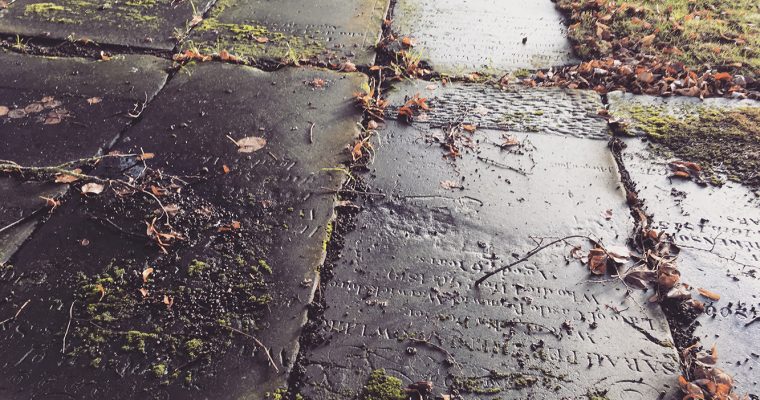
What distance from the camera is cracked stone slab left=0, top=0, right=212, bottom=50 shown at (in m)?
3.49

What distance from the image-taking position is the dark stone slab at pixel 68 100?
2709 millimetres

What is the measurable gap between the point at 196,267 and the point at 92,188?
778 mm

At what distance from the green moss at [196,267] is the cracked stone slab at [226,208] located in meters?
0.09

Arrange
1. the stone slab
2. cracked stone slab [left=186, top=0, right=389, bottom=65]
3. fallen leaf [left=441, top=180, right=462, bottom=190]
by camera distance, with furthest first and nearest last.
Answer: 1. cracked stone slab [left=186, top=0, right=389, bottom=65]
2. fallen leaf [left=441, top=180, right=462, bottom=190]
3. the stone slab

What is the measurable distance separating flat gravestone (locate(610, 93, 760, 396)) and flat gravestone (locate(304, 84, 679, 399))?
174 mm

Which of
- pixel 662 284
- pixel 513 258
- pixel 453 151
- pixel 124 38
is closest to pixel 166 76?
pixel 124 38

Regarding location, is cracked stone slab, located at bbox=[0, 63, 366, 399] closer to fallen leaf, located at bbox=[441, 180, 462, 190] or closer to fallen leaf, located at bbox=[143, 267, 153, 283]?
fallen leaf, located at bbox=[143, 267, 153, 283]

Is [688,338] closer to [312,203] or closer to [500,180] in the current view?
[500,180]

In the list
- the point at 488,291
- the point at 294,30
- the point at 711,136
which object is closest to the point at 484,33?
the point at 294,30

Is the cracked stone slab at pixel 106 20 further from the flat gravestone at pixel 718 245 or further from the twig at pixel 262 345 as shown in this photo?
the flat gravestone at pixel 718 245

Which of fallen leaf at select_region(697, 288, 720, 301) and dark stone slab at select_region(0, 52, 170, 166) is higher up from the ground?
fallen leaf at select_region(697, 288, 720, 301)

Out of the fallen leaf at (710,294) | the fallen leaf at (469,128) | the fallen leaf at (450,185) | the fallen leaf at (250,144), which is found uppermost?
the fallen leaf at (469,128)

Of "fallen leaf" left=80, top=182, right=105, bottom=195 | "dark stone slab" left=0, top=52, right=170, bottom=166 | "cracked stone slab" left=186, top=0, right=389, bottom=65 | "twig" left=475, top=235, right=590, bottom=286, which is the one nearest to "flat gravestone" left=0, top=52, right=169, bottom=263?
"dark stone slab" left=0, top=52, right=170, bottom=166

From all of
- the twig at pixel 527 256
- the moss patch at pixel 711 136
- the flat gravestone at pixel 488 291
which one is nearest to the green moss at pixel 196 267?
the flat gravestone at pixel 488 291
